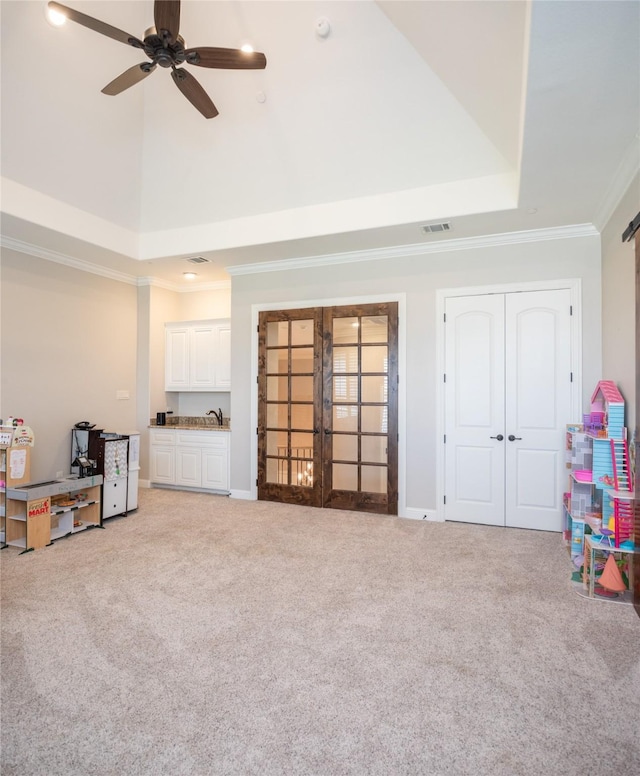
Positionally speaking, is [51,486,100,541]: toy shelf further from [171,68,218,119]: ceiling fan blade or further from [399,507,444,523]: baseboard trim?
[171,68,218,119]: ceiling fan blade

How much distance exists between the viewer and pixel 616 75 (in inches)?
87.0

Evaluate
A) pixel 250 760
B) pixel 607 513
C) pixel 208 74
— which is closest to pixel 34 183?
pixel 208 74

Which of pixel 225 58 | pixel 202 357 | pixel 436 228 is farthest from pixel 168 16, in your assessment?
pixel 202 357

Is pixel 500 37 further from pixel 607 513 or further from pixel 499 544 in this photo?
pixel 499 544

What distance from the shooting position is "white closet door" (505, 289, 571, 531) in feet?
13.9

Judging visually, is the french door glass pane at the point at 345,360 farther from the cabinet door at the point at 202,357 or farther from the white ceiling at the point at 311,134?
the cabinet door at the point at 202,357

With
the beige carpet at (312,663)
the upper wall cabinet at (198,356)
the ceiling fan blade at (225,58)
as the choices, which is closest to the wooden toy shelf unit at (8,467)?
the beige carpet at (312,663)

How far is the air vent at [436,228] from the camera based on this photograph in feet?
13.8

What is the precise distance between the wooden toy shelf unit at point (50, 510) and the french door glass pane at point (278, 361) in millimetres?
2191

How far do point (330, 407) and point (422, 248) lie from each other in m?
1.98

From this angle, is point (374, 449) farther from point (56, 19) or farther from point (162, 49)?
point (56, 19)

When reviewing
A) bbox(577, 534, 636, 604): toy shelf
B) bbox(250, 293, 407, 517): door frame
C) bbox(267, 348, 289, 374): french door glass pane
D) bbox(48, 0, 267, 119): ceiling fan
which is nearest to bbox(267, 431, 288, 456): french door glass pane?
bbox(250, 293, 407, 517): door frame

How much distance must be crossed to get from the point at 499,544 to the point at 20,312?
5291 mm

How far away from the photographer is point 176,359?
21.0ft
